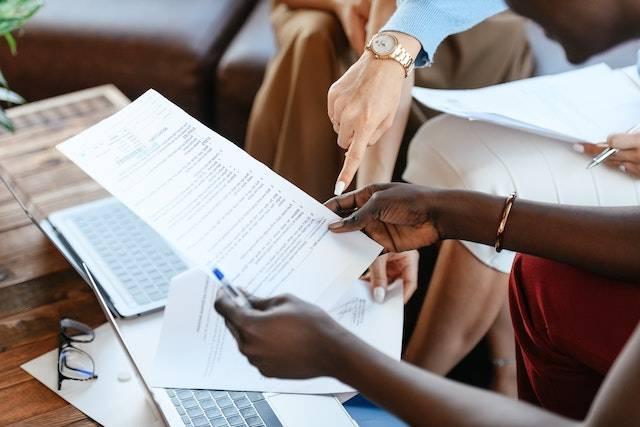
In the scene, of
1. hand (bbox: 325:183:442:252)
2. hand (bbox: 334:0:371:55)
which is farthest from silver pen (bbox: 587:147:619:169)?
hand (bbox: 334:0:371:55)

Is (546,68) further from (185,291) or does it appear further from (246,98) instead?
(185,291)

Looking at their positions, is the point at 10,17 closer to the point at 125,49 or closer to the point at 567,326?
the point at 125,49

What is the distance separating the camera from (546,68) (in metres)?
1.80

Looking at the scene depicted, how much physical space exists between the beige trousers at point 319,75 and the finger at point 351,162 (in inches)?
20.9

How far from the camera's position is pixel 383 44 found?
127cm

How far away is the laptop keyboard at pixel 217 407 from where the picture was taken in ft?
3.36

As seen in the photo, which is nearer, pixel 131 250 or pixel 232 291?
pixel 232 291

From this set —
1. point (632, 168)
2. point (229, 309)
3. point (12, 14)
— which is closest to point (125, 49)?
point (12, 14)

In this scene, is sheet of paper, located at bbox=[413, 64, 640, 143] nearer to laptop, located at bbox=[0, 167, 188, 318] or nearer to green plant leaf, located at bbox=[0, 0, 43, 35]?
laptop, located at bbox=[0, 167, 188, 318]

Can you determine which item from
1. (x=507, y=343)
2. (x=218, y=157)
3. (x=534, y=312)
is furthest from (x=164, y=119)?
(x=507, y=343)

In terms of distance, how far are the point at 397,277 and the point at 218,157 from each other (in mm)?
357

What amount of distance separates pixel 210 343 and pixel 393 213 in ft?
0.88

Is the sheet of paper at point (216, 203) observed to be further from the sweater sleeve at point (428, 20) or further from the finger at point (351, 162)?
the sweater sleeve at point (428, 20)

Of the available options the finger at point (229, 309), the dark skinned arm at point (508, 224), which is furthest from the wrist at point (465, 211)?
the finger at point (229, 309)
